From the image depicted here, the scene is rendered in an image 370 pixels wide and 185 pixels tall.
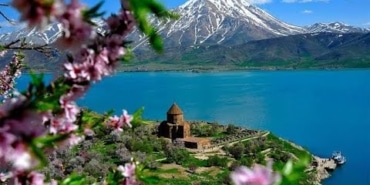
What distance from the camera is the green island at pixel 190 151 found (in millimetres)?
44844

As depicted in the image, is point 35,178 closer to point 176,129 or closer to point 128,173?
point 128,173

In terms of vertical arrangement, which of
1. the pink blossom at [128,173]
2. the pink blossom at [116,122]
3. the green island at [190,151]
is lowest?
the green island at [190,151]

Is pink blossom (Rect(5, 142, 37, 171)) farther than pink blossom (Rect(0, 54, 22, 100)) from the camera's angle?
No

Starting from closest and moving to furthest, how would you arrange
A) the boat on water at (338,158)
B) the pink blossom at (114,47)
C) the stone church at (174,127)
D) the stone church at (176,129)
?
1. the pink blossom at (114,47)
2. the stone church at (176,129)
3. the boat on water at (338,158)
4. the stone church at (174,127)

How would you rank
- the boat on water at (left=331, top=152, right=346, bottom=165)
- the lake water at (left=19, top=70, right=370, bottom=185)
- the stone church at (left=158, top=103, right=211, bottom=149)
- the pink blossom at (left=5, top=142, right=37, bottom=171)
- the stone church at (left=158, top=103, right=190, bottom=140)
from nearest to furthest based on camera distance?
1. the pink blossom at (left=5, top=142, right=37, bottom=171)
2. the stone church at (left=158, top=103, right=211, bottom=149)
3. the boat on water at (left=331, top=152, right=346, bottom=165)
4. the stone church at (left=158, top=103, right=190, bottom=140)
5. the lake water at (left=19, top=70, right=370, bottom=185)

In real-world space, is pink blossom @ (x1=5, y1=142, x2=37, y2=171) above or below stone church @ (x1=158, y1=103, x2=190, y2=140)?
above

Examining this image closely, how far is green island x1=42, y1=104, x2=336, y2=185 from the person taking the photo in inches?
1766

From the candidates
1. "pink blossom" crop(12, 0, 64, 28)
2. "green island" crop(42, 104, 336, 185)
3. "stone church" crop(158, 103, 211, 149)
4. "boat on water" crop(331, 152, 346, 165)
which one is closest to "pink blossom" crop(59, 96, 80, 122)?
"pink blossom" crop(12, 0, 64, 28)

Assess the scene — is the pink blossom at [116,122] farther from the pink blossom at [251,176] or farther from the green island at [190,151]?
the green island at [190,151]

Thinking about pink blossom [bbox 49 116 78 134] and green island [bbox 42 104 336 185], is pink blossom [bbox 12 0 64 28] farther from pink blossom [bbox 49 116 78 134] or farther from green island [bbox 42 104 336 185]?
green island [bbox 42 104 336 185]

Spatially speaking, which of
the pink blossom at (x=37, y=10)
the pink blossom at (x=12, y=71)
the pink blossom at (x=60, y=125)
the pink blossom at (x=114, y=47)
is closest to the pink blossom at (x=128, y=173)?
the pink blossom at (x=60, y=125)

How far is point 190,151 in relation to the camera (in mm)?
56062

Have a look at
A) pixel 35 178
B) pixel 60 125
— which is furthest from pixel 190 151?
pixel 35 178

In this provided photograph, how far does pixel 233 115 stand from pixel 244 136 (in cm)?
3594
